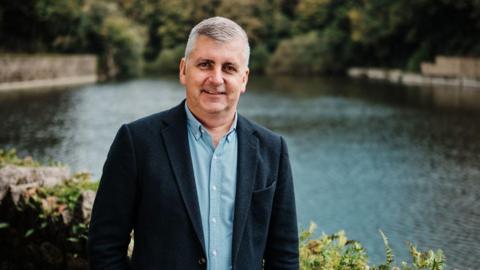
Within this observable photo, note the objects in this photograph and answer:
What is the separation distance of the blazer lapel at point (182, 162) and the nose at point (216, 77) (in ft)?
0.52

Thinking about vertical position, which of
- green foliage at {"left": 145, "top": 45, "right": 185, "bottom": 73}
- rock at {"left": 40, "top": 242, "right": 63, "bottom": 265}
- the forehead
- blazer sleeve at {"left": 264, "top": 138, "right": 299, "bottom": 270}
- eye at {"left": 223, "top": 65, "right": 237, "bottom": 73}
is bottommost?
green foliage at {"left": 145, "top": 45, "right": 185, "bottom": 73}

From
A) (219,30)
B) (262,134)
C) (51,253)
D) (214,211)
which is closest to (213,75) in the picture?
(219,30)

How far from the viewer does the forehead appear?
203cm

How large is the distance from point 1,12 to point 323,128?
87.6 feet

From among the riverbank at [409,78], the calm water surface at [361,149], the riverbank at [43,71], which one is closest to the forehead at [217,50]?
the calm water surface at [361,149]

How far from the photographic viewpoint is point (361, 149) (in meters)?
14.8

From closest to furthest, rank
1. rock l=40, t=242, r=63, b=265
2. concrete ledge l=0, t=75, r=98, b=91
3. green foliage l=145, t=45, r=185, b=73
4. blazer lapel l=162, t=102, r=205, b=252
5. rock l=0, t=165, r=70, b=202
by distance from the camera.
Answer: blazer lapel l=162, t=102, r=205, b=252 < rock l=40, t=242, r=63, b=265 < rock l=0, t=165, r=70, b=202 < concrete ledge l=0, t=75, r=98, b=91 < green foliage l=145, t=45, r=185, b=73

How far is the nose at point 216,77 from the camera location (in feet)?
6.72

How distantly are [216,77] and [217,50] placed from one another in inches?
3.2

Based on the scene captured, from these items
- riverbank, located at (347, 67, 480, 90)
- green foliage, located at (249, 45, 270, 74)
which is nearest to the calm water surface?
riverbank, located at (347, 67, 480, 90)

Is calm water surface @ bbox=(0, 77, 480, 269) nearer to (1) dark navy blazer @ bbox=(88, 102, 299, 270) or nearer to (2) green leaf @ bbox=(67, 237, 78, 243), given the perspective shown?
(2) green leaf @ bbox=(67, 237, 78, 243)

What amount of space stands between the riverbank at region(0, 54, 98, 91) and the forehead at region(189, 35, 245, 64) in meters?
33.2

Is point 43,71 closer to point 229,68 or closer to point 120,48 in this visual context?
point 120,48

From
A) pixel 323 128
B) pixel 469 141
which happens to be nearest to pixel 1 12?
pixel 323 128
